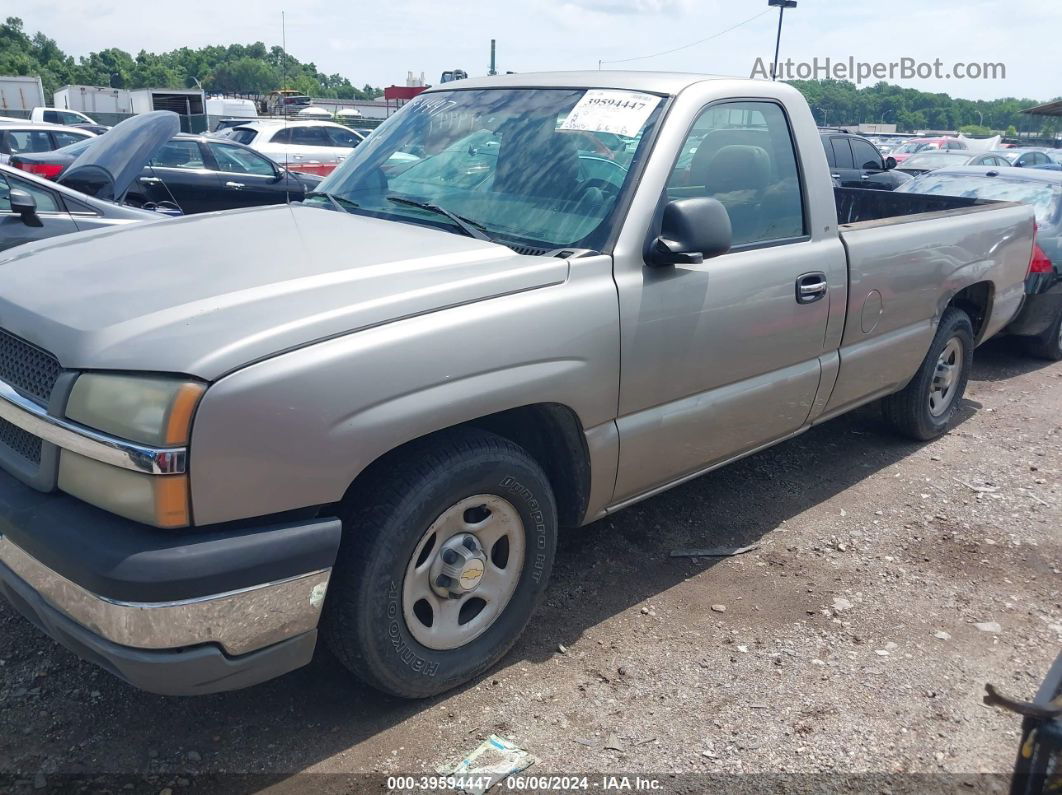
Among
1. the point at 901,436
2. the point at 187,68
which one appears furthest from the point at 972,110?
the point at 901,436

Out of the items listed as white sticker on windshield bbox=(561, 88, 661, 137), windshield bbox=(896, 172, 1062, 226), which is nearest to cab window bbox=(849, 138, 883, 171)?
windshield bbox=(896, 172, 1062, 226)

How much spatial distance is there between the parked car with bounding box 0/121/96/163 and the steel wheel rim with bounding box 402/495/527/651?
41.1ft

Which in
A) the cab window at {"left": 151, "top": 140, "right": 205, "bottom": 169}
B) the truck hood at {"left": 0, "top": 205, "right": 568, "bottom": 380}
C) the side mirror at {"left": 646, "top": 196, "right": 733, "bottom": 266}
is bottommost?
the truck hood at {"left": 0, "top": 205, "right": 568, "bottom": 380}

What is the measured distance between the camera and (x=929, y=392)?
5258 mm

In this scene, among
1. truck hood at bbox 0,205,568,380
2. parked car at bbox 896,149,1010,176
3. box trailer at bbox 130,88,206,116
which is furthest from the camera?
box trailer at bbox 130,88,206,116

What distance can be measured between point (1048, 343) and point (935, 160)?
1289cm

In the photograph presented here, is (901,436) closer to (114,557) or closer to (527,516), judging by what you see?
(527,516)

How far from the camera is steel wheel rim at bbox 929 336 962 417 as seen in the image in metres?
5.30

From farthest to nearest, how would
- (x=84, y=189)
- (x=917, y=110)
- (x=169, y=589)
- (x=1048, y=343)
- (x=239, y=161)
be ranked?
(x=917, y=110) → (x=239, y=161) → (x=1048, y=343) → (x=84, y=189) → (x=169, y=589)

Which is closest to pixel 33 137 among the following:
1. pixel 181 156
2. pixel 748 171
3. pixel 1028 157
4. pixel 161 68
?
pixel 181 156

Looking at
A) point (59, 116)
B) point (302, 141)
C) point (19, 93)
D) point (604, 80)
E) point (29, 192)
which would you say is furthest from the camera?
point (19, 93)

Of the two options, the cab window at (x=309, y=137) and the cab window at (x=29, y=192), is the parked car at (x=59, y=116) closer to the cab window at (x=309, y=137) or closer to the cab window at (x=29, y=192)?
the cab window at (x=309, y=137)

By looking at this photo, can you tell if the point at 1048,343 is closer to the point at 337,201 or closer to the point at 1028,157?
the point at 337,201

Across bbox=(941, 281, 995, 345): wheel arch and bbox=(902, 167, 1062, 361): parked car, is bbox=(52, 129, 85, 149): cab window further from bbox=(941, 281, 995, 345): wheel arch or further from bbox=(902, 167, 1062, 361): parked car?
bbox=(941, 281, 995, 345): wheel arch
